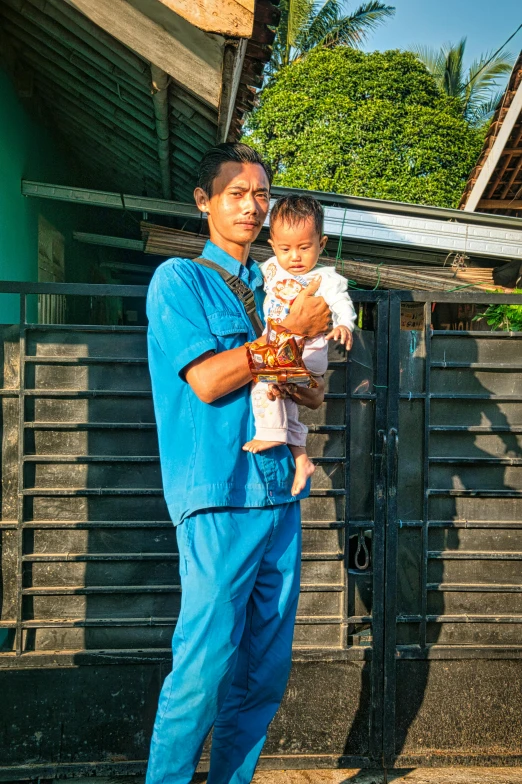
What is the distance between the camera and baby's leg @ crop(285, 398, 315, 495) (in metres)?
2.40

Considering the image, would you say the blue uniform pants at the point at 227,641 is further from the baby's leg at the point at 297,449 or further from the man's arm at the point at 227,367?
the man's arm at the point at 227,367

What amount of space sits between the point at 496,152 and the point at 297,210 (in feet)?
21.7

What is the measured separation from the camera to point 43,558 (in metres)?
3.14

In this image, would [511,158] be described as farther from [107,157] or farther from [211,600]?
[211,600]

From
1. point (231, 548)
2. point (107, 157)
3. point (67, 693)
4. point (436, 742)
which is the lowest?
point (436, 742)

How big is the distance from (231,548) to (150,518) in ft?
3.54

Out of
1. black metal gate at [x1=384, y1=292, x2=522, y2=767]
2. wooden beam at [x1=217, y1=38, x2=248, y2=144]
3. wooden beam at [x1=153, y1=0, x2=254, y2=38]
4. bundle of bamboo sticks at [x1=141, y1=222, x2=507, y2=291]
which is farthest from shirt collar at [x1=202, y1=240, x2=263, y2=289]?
bundle of bamboo sticks at [x1=141, y1=222, x2=507, y2=291]

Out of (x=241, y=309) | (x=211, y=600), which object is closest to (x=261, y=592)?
(x=211, y=600)

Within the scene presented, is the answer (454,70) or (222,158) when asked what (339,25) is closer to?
(454,70)

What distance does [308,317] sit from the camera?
88.7 inches

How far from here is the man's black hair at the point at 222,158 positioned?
8.12 feet

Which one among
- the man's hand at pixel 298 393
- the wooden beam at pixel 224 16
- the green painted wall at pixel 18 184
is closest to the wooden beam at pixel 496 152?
the green painted wall at pixel 18 184

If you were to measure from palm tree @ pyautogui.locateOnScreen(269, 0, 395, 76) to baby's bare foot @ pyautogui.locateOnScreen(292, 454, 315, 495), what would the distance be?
21490 millimetres

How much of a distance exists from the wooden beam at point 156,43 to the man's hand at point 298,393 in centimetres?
188
